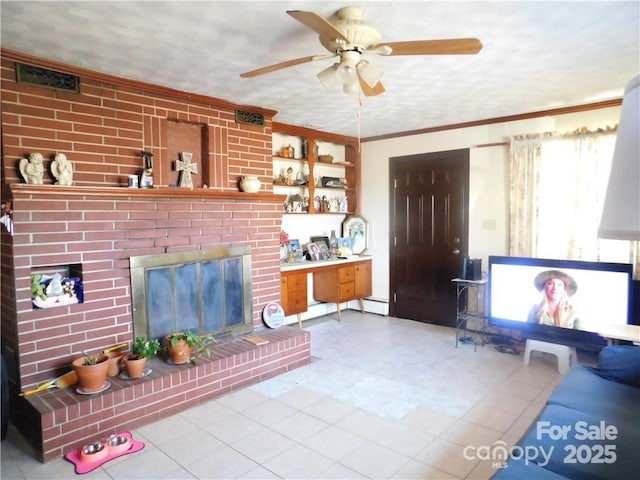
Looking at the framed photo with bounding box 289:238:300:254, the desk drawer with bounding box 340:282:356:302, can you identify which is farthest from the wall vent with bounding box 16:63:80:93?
the desk drawer with bounding box 340:282:356:302

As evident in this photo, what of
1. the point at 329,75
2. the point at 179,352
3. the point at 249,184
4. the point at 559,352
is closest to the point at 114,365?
the point at 179,352

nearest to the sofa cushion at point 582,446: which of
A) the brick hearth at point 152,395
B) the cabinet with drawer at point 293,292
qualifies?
the brick hearth at point 152,395

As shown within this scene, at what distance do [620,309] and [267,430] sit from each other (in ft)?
9.57

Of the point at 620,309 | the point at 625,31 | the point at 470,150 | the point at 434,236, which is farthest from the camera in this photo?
the point at 434,236

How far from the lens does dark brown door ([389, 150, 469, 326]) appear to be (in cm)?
475

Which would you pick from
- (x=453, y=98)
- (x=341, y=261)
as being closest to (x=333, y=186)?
(x=341, y=261)

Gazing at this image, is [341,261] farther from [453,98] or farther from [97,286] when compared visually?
[97,286]

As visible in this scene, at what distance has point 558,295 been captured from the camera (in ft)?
11.9

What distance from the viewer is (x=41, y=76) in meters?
2.68

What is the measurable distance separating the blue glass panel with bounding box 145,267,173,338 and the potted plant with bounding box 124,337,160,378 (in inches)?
7.3

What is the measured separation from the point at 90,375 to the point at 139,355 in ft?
1.20

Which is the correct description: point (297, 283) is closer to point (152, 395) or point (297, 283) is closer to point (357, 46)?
point (152, 395)

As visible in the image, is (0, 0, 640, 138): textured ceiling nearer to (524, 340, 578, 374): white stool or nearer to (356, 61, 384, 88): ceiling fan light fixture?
(356, 61, 384, 88): ceiling fan light fixture

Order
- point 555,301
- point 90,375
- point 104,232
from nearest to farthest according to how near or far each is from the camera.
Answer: point 90,375, point 104,232, point 555,301
